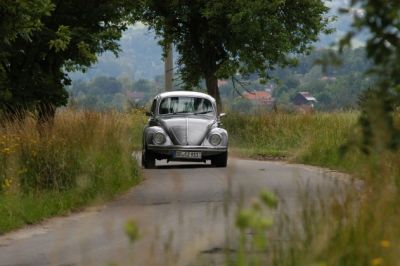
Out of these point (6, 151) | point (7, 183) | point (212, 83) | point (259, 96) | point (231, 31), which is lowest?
point (7, 183)

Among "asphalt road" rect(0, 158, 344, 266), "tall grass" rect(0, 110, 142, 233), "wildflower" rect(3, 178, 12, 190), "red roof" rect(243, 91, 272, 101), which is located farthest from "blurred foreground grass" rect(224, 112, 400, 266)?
"red roof" rect(243, 91, 272, 101)

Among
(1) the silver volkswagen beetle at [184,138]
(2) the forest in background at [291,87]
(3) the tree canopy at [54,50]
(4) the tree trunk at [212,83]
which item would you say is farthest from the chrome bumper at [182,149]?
(4) the tree trunk at [212,83]

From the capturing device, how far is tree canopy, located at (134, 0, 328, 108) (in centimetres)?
4316

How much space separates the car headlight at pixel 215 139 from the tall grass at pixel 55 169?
12.4ft

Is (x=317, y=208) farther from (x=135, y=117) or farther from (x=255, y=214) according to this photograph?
(x=135, y=117)

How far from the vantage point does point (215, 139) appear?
2191cm

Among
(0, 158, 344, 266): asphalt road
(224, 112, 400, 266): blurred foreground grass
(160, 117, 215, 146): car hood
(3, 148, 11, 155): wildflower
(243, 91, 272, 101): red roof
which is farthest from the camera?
(243, 91, 272, 101): red roof

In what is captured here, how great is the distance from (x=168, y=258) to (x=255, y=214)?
1.37 meters

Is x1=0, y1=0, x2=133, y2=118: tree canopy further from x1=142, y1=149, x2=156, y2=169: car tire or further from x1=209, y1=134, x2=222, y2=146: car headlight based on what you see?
x1=209, y1=134, x2=222, y2=146: car headlight

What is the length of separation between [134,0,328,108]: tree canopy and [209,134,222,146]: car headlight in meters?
20.3

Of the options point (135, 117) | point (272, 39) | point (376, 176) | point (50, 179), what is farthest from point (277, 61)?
point (376, 176)

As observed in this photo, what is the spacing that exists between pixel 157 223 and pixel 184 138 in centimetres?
1552

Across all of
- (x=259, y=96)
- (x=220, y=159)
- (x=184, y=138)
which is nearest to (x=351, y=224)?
(x=184, y=138)

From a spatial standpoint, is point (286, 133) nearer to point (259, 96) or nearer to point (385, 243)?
point (259, 96)
